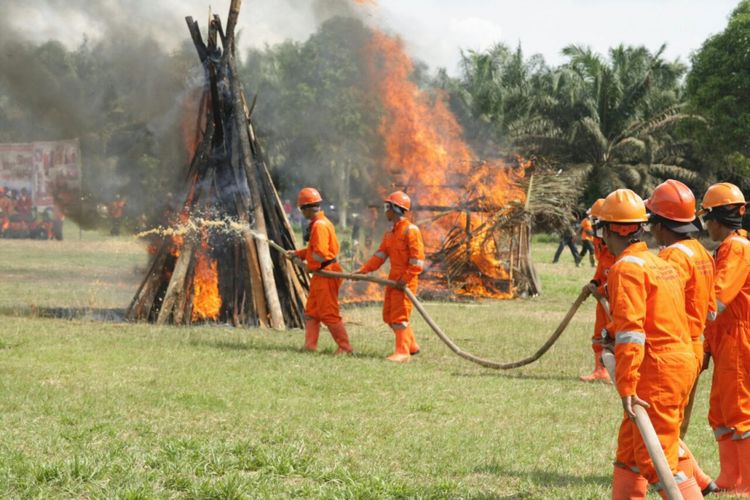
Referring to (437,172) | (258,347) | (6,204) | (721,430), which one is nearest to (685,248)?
(721,430)

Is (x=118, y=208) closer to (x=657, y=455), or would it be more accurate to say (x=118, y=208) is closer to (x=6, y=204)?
(x=6, y=204)

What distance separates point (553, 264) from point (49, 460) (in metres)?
25.0

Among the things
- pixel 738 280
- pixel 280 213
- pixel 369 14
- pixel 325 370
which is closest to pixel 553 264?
pixel 369 14

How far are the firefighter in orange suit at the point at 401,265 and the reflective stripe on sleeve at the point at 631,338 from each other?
20.4 ft

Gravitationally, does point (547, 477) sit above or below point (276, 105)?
below

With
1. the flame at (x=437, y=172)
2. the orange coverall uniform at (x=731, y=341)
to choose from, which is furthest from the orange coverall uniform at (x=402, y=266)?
the flame at (x=437, y=172)

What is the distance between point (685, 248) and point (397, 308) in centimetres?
591

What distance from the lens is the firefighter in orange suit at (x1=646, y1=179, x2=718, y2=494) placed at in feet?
17.2

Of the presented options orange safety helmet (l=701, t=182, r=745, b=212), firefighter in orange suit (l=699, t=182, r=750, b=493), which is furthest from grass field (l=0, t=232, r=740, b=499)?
orange safety helmet (l=701, t=182, r=745, b=212)

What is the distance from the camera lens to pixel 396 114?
19047 millimetres

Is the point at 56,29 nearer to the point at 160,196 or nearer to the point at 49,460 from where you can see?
the point at 160,196

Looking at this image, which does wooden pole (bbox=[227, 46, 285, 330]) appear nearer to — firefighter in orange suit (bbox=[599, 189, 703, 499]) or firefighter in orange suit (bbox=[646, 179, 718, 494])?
firefighter in orange suit (bbox=[646, 179, 718, 494])

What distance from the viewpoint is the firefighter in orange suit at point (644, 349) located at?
456cm

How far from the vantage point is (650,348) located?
15.7ft
